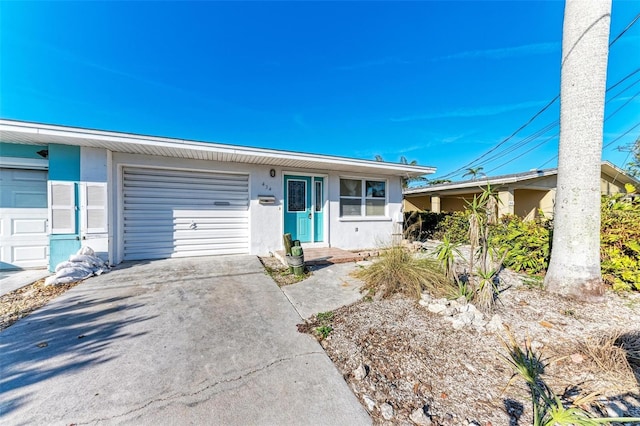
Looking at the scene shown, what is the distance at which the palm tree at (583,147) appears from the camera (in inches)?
129

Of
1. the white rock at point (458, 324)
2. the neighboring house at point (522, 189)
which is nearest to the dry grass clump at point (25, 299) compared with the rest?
the white rock at point (458, 324)

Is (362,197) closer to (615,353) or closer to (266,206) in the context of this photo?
(266,206)

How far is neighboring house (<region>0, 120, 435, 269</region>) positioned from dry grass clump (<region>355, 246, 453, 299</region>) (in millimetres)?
3167

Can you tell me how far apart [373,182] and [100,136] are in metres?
6.90

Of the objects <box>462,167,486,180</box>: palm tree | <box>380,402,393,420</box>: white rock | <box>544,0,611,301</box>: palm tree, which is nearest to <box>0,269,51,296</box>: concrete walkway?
<box>380,402,393,420</box>: white rock

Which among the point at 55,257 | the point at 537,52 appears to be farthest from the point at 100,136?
the point at 537,52

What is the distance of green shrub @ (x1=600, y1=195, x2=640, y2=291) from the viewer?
353 cm

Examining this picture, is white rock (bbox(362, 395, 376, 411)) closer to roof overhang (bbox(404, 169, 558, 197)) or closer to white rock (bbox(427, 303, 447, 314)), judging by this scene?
white rock (bbox(427, 303, 447, 314))

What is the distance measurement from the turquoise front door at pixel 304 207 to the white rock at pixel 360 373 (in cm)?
485

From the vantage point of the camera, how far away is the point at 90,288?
387 cm

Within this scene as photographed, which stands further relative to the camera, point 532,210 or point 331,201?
point 532,210

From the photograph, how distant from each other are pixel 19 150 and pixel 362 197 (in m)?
8.14

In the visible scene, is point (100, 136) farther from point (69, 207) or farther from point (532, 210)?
point (532, 210)

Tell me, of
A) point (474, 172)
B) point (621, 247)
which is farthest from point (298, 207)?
point (474, 172)
